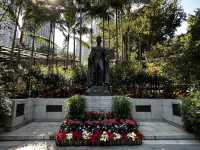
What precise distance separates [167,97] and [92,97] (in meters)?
3.88

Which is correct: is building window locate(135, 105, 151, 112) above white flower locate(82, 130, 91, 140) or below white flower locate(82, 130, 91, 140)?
above

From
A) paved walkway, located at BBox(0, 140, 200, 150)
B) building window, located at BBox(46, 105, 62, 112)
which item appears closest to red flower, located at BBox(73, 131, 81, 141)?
paved walkway, located at BBox(0, 140, 200, 150)

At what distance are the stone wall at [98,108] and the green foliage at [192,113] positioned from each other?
1.99m

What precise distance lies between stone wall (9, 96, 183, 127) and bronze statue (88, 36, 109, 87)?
1.08 m

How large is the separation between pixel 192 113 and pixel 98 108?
4.45 meters

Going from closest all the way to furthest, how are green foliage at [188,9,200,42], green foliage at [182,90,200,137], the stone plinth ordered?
green foliage at [182,90,200,137] < the stone plinth < green foliage at [188,9,200,42]

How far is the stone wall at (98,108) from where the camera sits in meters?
10.5

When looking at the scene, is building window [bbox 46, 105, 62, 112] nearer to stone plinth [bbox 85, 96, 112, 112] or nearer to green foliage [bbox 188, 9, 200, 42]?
stone plinth [bbox 85, 96, 112, 112]

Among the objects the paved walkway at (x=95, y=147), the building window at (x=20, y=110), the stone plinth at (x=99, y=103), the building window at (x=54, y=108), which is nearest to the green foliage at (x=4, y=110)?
the paved walkway at (x=95, y=147)

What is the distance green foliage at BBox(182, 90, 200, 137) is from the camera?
724 cm

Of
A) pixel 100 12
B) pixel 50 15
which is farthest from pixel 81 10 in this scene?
pixel 50 15

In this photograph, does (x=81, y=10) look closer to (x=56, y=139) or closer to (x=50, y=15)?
(x=50, y=15)

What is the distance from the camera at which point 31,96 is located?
11438 mm

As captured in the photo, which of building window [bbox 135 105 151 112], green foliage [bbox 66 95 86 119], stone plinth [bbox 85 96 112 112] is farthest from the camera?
building window [bbox 135 105 151 112]
